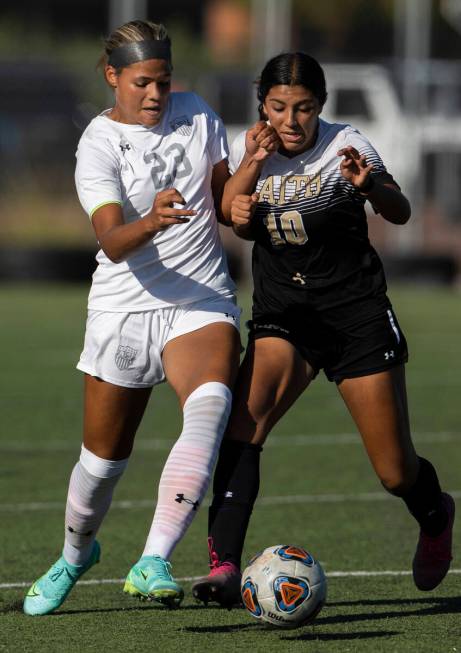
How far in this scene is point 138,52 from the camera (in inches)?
221

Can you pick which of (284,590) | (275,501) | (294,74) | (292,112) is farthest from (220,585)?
(275,501)

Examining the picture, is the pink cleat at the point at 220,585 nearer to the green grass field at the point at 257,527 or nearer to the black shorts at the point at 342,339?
the green grass field at the point at 257,527

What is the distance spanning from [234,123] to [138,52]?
95.2 feet

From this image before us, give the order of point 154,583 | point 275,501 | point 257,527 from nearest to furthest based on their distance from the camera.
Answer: point 154,583
point 257,527
point 275,501

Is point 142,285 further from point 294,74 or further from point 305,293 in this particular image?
point 294,74

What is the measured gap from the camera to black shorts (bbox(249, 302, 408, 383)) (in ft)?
19.2

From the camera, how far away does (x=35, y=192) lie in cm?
3397

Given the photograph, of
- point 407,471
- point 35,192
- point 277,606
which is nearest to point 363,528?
point 407,471

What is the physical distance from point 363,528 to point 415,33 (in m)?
29.1

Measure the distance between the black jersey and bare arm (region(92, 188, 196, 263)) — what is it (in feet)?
2.03

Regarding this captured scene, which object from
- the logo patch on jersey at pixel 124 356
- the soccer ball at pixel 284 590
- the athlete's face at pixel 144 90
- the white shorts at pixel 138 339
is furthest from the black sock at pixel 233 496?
the athlete's face at pixel 144 90

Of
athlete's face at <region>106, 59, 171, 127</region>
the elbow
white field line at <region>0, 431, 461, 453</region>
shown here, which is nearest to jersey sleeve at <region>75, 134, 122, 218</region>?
athlete's face at <region>106, 59, 171, 127</region>

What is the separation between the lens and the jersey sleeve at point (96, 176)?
18.0ft

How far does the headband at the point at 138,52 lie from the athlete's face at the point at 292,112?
0.46m
